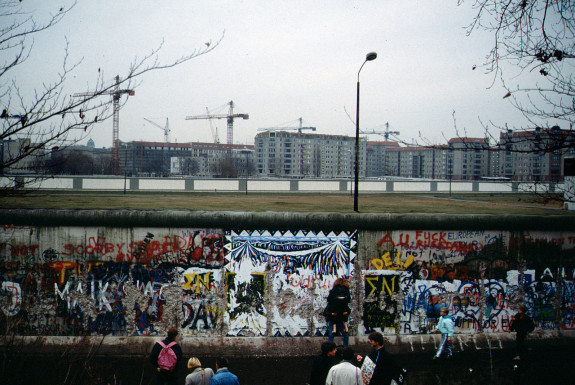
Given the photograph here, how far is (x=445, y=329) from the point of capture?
10.1m

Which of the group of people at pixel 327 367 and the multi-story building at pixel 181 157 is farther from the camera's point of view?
the multi-story building at pixel 181 157

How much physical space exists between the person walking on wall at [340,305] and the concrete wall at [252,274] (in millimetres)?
676

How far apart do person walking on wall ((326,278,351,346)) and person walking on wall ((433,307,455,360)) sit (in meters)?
2.09

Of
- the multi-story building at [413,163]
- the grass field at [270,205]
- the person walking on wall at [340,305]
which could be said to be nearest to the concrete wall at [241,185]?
the grass field at [270,205]

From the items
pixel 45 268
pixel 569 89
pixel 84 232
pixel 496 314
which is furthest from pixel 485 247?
pixel 45 268

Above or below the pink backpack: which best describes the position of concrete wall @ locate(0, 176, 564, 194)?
above

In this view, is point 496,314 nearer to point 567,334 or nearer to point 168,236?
point 567,334

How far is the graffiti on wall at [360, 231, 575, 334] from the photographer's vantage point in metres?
11.1

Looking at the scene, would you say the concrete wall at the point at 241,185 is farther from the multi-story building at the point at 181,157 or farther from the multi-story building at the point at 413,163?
the multi-story building at the point at 413,163

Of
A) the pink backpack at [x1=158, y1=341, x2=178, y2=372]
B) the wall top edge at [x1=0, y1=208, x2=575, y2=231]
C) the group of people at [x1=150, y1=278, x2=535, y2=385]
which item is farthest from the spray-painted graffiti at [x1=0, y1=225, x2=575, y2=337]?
the pink backpack at [x1=158, y1=341, x2=178, y2=372]

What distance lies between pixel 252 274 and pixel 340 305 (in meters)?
2.32

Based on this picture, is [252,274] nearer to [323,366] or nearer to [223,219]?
[223,219]

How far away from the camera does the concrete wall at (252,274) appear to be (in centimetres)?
1091

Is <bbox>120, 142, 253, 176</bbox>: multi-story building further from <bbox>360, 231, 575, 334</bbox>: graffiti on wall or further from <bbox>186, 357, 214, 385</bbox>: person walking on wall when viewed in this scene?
<bbox>186, 357, 214, 385</bbox>: person walking on wall
